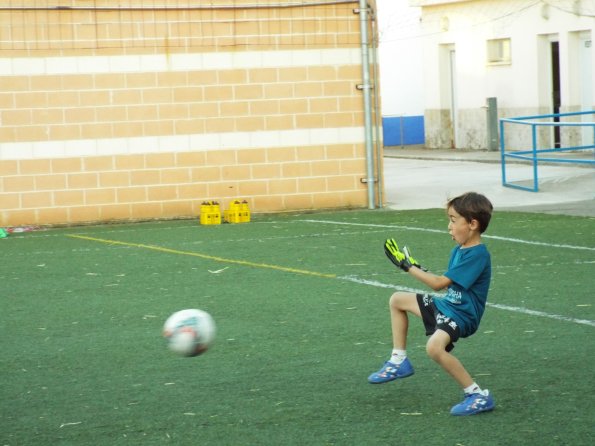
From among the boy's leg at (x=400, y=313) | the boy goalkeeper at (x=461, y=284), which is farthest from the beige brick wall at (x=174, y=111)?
the boy goalkeeper at (x=461, y=284)

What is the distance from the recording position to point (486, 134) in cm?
3105

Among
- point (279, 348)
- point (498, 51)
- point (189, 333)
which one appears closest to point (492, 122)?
point (498, 51)

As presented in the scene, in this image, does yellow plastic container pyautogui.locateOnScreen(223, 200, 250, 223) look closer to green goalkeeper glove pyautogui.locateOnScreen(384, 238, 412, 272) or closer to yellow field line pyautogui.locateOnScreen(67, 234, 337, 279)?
→ yellow field line pyautogui.locateOnScreen(67, 234, 337, 279)

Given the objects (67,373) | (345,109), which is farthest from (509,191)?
(67,373)

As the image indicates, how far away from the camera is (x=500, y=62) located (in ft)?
101

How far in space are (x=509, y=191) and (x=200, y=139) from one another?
557 cm

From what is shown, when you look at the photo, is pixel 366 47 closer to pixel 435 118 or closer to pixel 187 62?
pixel 187 62

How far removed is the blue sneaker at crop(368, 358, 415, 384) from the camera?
6691mm

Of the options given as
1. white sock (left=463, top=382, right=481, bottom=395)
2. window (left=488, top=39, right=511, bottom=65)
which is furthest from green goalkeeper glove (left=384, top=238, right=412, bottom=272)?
window (left=488, top=39, right=511, bottom=65)

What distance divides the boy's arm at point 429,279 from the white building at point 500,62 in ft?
70.8

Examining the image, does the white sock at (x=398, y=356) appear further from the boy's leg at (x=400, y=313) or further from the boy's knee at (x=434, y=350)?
the boy's knee at (x=434, y=350)

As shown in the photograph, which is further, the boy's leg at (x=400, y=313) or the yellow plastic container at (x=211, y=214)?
the yellow plastic container at (x=211, y=214)

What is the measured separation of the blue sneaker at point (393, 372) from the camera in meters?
6.69

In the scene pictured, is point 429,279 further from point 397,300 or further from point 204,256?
point 204,256
